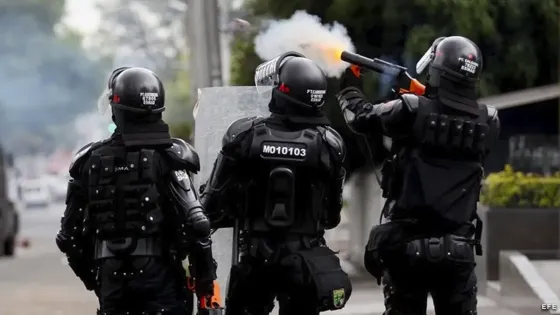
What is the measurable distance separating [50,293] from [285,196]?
10.8 m

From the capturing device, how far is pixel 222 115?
8227mm

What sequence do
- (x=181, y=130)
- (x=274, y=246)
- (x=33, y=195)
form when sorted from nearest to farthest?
(x=274, y=246), (x=181, y=130), (x=33, y=195)

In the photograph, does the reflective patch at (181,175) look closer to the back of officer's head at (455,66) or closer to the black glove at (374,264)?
the black glove at (374,264)

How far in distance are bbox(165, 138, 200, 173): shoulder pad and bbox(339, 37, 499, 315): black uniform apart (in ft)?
3.49

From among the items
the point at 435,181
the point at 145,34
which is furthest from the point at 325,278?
the point at 145,34

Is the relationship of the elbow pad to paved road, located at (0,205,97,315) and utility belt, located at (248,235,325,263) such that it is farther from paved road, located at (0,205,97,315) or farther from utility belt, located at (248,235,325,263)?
paved road, located at (0,205,97,315)

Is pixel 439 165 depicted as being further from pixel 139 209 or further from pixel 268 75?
pixel 139 209

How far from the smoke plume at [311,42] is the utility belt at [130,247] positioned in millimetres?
1799

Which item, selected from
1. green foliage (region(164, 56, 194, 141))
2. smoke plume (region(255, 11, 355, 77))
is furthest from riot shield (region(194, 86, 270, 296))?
green foliage (region(164, 56, 194, 141))

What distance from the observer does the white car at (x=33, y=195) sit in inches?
2335

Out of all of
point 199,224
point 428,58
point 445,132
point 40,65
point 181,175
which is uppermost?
point 40,65

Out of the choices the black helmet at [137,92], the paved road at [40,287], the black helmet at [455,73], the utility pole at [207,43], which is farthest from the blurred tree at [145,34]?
the black helmet at [137,92]

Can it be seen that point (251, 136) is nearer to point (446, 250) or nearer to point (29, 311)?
point (446, 250)

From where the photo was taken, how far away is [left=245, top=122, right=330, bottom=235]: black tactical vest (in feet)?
20.2
